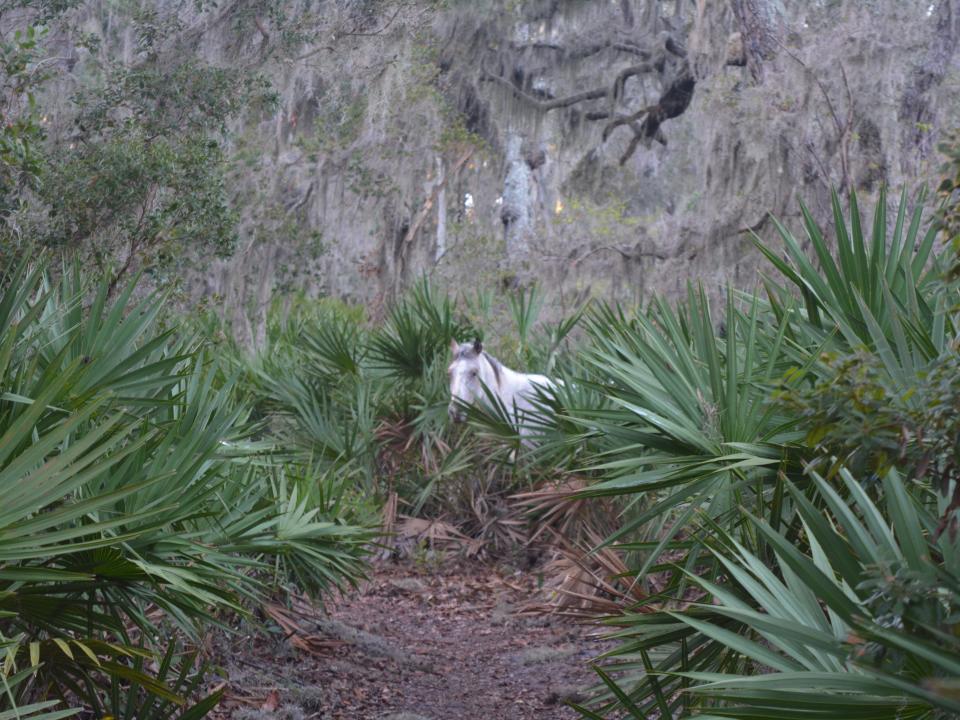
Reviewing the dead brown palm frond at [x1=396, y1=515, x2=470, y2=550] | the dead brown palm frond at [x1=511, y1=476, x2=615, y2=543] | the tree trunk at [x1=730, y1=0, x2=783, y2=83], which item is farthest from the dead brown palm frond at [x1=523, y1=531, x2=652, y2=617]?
the tree trunk at [x1=730, y1=0, x2=783, y2=83]

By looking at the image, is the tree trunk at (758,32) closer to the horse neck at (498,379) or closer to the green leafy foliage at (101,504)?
the horse neck at (498,379)

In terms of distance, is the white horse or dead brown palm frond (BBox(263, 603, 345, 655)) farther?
the white horse

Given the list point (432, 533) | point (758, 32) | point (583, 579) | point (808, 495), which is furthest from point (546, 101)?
point (808, 495)

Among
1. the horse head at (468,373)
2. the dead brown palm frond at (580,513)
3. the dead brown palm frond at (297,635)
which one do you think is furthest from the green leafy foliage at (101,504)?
the horse head at (468,373)

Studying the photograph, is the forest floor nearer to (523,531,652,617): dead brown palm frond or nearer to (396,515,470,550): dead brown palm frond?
(523,531,652,617): dead brown palm frond

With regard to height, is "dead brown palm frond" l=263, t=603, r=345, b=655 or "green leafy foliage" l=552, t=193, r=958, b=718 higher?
"green leafy foliage" l=552, t=193, r=958, b=718

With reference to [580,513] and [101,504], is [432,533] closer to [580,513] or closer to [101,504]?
[580,513]

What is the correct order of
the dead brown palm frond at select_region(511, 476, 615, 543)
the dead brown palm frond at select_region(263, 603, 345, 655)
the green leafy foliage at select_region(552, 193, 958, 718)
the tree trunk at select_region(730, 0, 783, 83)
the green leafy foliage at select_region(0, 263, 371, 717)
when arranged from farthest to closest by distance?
the tree trunk at select_region(730, 0, 783, 83)
the dead brown palm frond at select_region(511, 476, 615, 543)
the dead brown palm frond at select_region(263, 603, 345, 655)
the green leafy foliage at select_region(0, 263, 371, 717)
the green leafy foliage at select_region(552, 193, 958, 718)

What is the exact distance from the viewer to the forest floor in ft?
20.0

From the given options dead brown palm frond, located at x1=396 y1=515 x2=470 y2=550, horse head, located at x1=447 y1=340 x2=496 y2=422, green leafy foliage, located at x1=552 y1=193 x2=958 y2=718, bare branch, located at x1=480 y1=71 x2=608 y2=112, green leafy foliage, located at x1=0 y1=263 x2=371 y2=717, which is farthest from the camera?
bare branch, located at x1=480 y1=71 x2=608 y2=112

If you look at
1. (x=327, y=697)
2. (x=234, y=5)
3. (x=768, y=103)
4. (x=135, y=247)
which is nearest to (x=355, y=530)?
(x=327, y=697)

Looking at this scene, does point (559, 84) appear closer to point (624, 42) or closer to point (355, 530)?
point (624, 42)

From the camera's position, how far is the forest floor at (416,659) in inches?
240

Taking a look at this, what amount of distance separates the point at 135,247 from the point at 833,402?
8.48 m
